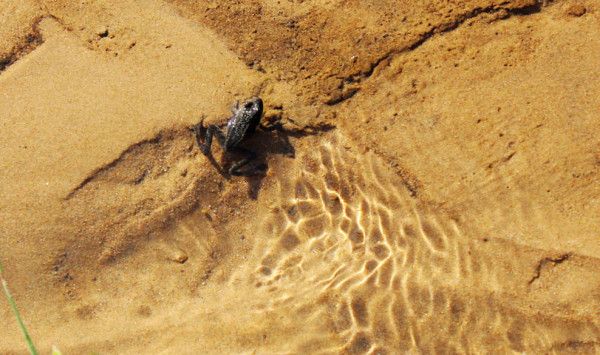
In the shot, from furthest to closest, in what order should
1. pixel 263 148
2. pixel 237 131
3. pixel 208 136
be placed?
1. pixel 263 148
2. pixel 208 136
3. pixel 237 131

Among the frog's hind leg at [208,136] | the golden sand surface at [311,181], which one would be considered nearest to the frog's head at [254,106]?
the golden sand surface at [311,181]

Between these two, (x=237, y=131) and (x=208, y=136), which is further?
(x=208, y=136)

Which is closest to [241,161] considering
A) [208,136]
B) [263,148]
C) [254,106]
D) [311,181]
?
[263,148]

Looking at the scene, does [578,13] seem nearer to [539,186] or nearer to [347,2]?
[539,186]

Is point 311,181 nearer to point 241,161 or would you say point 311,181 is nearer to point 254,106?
A: point 241,161

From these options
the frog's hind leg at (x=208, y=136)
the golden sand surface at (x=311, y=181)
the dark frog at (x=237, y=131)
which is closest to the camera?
the golden sand surface at (x=311, y=181)

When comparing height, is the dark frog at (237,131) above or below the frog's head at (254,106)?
below

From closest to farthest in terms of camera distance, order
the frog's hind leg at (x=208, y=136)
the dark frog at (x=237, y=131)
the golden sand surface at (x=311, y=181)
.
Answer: the golden sand surface at (x=311, y=181) → the dark frog at (x=237, y=131) → the frog's hind leg at (x=208, y=136)

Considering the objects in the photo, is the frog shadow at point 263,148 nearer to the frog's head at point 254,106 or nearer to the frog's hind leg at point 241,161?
the frog's hind leg at point 241,161
